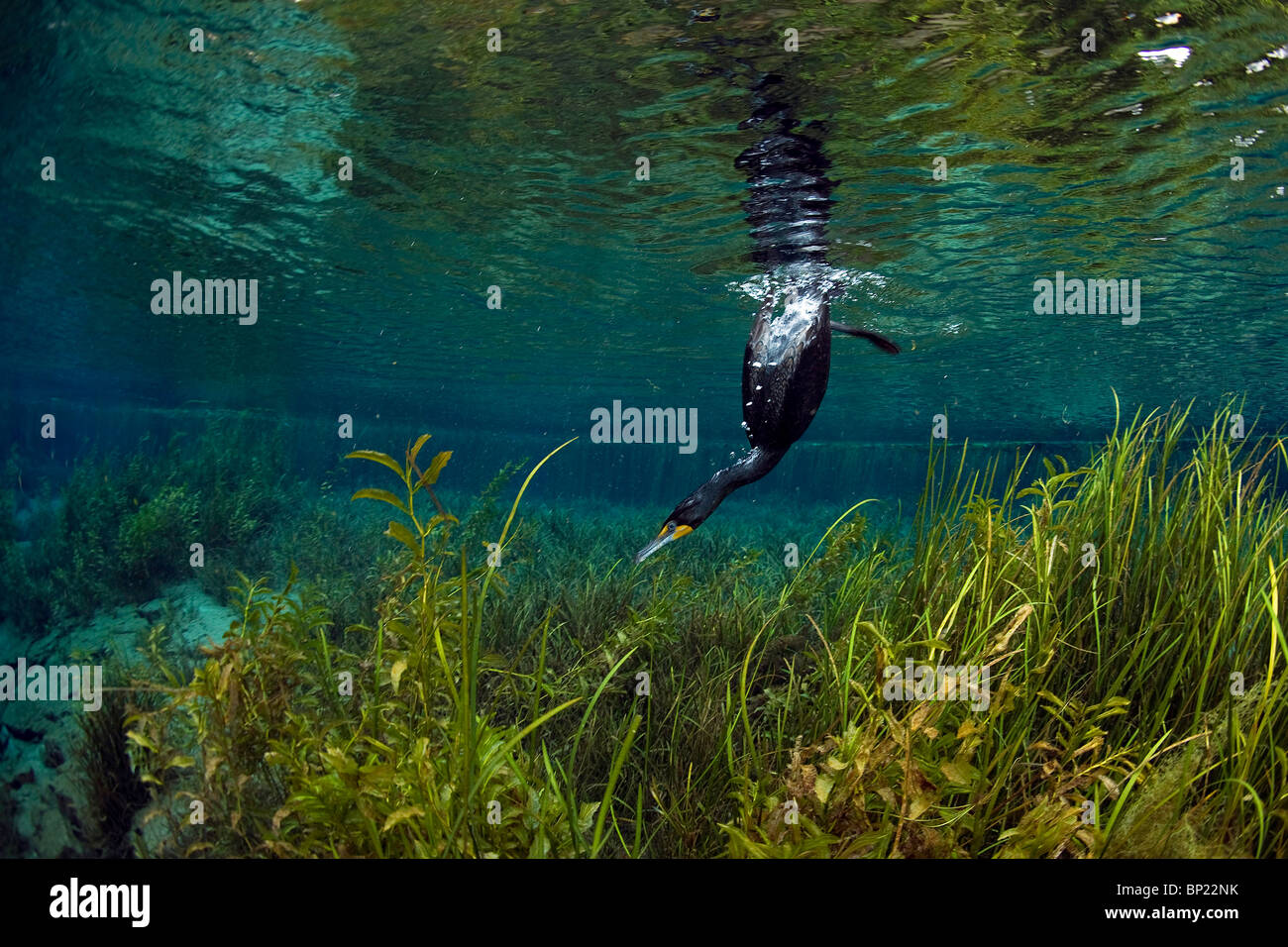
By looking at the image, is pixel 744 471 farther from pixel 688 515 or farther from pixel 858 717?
pixel 858 717

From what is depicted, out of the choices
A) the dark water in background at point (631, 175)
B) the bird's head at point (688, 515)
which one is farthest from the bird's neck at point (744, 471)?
the dark water in background at point (631, 175)

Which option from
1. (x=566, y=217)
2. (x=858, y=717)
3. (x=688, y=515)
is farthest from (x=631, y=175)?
(x=858, y=717)

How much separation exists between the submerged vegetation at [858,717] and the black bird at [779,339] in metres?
1.04

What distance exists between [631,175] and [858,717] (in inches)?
361

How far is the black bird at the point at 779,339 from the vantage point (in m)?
5.77

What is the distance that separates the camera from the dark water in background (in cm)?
687

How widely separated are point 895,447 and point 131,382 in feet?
188

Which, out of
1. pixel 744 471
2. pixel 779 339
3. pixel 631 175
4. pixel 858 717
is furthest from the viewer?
pixel 631 175

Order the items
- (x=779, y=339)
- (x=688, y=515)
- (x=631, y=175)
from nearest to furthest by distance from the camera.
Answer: (x=688, y=515) → (x=779, y=339) → (x=631, y=175)

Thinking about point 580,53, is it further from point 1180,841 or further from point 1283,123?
A: point 1283,123

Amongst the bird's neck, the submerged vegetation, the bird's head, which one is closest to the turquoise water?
the submerged vegetation

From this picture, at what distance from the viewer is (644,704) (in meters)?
5.33

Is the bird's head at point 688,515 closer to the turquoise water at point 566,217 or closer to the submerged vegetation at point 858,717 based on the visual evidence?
the submerged vegetation at point 858,717

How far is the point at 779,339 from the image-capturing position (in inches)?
277
